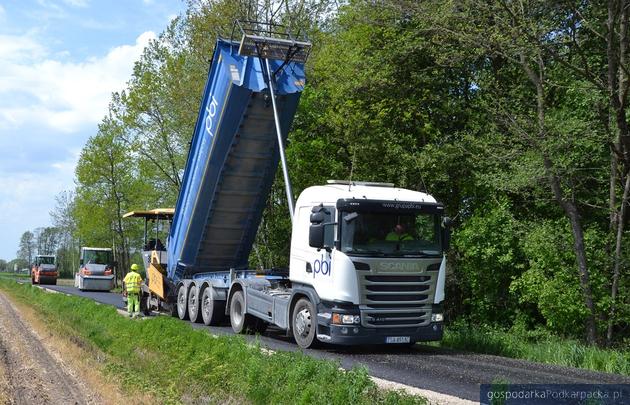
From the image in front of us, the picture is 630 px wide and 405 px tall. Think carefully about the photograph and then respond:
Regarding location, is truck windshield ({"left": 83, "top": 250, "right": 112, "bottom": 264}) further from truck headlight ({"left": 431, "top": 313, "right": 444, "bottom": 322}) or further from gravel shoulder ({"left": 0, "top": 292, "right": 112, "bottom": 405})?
truck headlight ({"left": 431, "top": 313, "right": 444, "bottom": 322})

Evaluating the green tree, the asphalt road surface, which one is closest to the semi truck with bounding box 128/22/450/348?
the asphalt road surface

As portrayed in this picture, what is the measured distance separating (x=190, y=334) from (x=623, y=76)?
9.70 meters

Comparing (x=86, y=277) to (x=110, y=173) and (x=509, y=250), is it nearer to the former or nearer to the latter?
(x=110, y=173)

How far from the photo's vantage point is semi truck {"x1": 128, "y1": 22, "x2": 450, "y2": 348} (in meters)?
10.8

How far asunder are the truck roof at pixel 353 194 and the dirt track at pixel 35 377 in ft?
15.9

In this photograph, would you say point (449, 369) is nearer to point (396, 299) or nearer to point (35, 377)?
point (396, 299)

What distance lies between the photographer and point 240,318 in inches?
553

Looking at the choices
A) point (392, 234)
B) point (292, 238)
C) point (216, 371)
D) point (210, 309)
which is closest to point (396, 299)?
point (392, 234)

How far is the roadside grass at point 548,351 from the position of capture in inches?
419

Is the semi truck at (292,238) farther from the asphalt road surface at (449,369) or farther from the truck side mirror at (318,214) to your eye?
the asphalt road surface at (449,369)

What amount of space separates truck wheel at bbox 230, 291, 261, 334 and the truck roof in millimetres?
2947

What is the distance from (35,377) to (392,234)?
601cm

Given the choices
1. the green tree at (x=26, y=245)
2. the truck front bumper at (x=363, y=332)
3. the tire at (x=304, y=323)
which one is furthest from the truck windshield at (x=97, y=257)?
the green tree at (x=26, y=245)

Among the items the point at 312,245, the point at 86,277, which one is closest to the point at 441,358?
the point at 312,245
